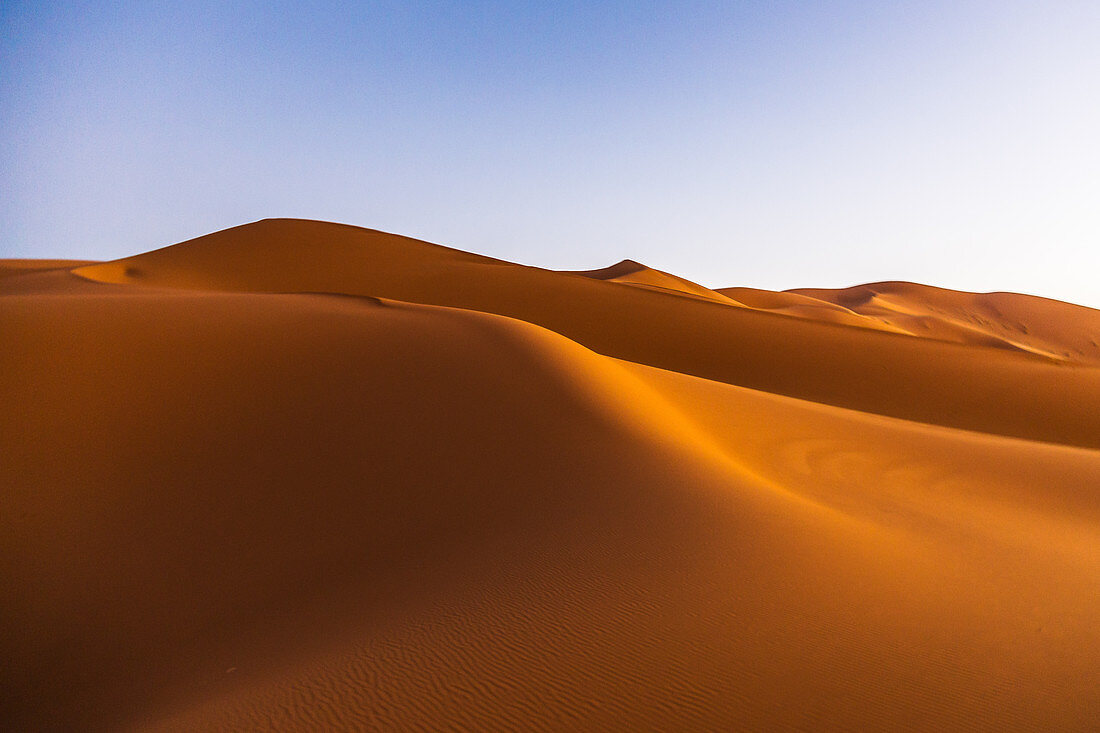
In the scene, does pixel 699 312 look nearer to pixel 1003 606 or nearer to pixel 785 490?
pixel 785 490

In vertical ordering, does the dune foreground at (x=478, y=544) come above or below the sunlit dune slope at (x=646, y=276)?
below

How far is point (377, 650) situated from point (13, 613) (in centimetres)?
304

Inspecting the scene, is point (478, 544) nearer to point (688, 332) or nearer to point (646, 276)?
point (688, 332)

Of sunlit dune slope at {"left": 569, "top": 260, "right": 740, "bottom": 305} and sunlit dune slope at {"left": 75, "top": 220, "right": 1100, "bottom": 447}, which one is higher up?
sunlit dune slope at {"left": 569, "top": 260, "right": 740, "bottom": 305}

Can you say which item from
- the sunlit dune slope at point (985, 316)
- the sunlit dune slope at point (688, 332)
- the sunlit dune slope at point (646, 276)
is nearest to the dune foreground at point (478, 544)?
the sunlit dune slope at point (688, 332)

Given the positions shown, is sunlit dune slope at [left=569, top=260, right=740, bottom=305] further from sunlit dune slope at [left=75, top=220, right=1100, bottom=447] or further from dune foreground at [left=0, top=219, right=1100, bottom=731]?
dune foreground at [left=0, top=219, right=1100, bottom=731]

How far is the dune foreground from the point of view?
3.96 meters

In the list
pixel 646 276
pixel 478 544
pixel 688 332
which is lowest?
pixel 478 544

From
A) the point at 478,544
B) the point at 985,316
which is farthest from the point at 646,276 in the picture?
the point at 478,544

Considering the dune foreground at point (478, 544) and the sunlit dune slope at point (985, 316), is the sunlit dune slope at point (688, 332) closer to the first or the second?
the dune foreground at point (478, 544)

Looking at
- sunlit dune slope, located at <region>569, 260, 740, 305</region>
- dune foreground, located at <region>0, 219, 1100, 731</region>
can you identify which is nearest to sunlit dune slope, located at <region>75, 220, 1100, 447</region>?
dune foreground, located at <region>0, 219, 1100, 731</region>

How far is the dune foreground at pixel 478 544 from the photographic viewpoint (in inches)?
156

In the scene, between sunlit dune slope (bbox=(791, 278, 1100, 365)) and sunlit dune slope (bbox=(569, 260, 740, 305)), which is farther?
sunlit dune slope (bbox=(791, 278, 1100, 365))

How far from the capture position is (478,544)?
231 inches
